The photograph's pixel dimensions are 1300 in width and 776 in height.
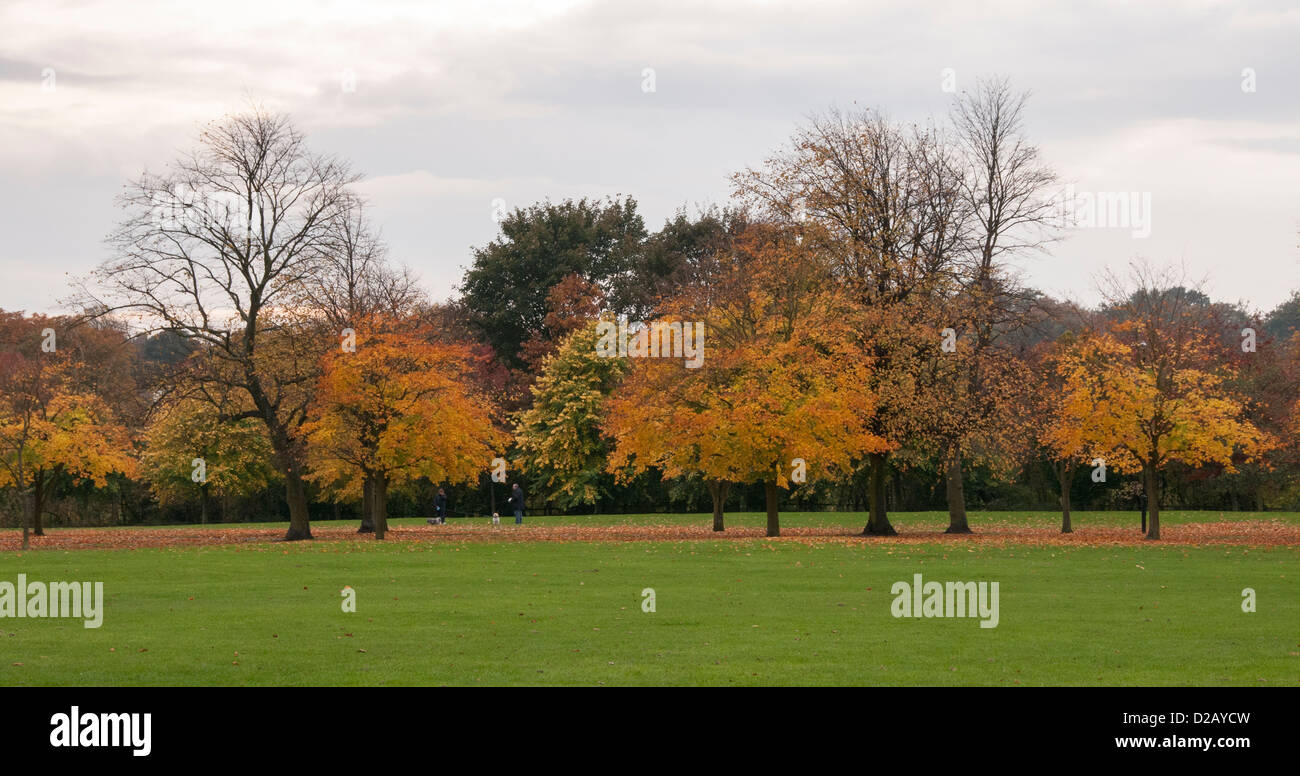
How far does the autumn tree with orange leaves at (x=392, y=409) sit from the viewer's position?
1615 inches

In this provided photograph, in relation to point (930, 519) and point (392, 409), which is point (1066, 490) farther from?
point (392, 409)

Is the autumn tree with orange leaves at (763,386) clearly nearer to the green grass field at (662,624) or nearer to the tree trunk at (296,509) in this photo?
the green grass field at (662,624)

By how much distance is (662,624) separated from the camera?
17.8 m

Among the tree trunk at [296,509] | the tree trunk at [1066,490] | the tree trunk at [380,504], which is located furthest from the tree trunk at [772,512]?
the tree trunk at [296,509]

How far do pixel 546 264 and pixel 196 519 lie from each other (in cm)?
2784

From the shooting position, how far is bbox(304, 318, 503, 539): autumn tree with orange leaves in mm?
41031

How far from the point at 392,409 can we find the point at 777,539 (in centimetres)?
1421

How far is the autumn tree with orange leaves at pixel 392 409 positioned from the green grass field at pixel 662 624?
1048 centimetres

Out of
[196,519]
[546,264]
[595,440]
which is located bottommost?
[196,519]

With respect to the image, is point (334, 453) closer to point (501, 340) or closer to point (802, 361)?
point (802, 361)

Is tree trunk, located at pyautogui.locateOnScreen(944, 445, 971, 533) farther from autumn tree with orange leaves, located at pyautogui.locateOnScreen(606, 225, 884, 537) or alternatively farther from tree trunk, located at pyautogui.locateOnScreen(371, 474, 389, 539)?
tree trunk, located at pyautogui.locateOnScreen(371, 474, 389, 539)

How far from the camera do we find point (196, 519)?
70.8 metres

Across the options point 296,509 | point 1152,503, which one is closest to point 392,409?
point 296,509
